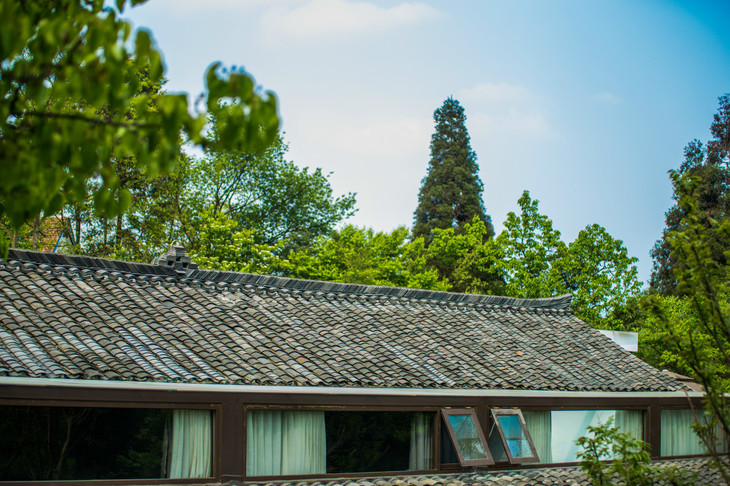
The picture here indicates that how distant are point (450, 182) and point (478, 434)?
2854 centimetres

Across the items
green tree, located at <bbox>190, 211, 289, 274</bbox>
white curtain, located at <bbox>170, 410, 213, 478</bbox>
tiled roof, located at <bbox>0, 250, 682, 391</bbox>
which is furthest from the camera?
green tree, located at <bbox>190, 211, 289, 274</bbox>

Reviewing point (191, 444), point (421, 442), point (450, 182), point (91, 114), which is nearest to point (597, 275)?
point (450, 182)

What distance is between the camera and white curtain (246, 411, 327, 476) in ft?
31.0

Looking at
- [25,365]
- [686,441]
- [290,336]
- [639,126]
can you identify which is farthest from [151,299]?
[639,126]

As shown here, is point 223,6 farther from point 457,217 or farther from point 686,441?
point 686,441

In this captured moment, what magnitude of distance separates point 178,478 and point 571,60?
1274 inches

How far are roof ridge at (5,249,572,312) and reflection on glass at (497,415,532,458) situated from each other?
367cm

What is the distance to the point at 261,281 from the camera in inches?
508

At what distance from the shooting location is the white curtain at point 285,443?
9.44 meters

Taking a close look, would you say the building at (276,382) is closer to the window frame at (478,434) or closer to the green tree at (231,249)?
the window frame at (478,434)

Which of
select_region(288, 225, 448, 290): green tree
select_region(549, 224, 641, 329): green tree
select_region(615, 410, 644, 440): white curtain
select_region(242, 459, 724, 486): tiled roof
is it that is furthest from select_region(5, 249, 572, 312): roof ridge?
select_region(549, 224, 641, 329): green tree

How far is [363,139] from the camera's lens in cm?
4097

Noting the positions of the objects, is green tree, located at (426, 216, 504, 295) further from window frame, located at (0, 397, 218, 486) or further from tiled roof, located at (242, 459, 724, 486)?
window frame, located at (0, 397, 218, 486)

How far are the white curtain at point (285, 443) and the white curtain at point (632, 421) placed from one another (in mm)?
6195
